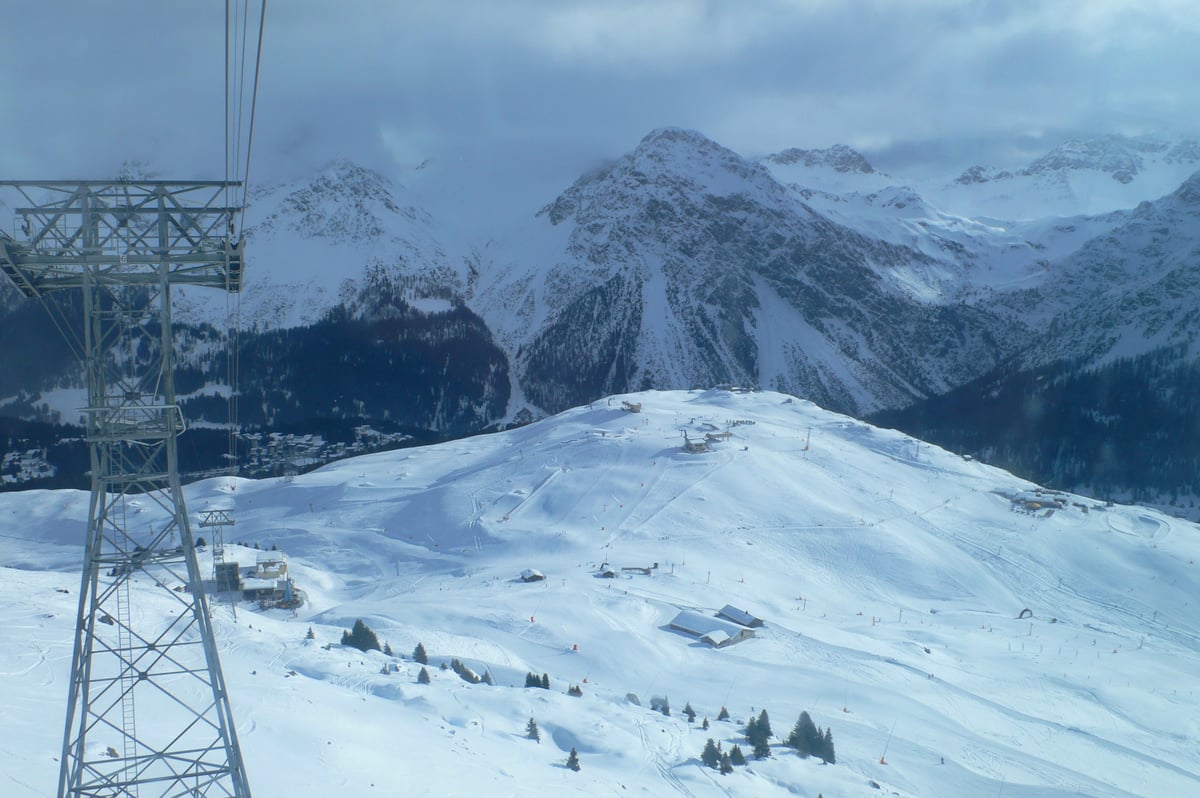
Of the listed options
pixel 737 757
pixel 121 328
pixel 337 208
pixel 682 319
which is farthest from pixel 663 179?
pixel 121 328

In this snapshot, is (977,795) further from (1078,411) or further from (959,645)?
(1078,411)

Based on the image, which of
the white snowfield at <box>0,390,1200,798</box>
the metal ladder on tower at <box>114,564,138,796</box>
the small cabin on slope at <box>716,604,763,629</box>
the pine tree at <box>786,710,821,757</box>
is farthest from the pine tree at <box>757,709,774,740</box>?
the metal ladder on tower at <box>114,564,138,796</box>

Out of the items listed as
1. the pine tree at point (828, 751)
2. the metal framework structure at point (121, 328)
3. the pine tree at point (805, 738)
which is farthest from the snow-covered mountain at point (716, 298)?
the metal framework structure at point (121, 328)

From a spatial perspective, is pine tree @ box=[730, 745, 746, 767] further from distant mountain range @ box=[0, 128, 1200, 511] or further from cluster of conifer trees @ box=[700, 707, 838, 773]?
distant mountain range @ box=[0, 128, 1200, 511]

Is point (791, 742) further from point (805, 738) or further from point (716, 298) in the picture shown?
point (716, 298)

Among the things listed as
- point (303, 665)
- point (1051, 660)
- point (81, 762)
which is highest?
point (81, 762)

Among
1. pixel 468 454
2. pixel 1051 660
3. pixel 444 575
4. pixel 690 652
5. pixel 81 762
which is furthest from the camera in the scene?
pixel 468 454

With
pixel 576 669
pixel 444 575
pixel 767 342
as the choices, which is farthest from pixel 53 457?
pixel 767 342

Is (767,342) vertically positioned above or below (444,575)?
above

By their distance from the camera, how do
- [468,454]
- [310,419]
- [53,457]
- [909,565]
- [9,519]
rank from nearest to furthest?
[909,565] < [9,519] < [468,454] < [53,457] < [310,419]
